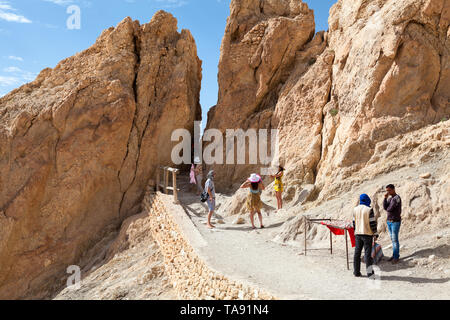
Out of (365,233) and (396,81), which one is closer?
(365,233)

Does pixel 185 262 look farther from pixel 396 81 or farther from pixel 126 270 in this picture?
pixel 396 81

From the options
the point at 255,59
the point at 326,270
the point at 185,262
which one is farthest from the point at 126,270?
the point at 255,59

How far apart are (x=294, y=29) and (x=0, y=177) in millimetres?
13962

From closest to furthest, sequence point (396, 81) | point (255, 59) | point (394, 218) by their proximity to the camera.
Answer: point (394, 218) → point (396, 81) → point (255, 59)

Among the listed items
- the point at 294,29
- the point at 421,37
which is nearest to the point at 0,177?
the point at 294,29

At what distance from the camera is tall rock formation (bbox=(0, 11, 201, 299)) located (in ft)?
43.8

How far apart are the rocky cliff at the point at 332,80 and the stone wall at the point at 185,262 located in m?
4.04

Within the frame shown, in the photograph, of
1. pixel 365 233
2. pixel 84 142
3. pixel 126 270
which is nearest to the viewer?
Answer: pixel 365 233

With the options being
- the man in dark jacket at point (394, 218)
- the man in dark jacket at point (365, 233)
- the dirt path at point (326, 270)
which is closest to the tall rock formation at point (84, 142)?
the dirt path at point (326, 270)

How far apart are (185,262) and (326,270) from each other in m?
3.55

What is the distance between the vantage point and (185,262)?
8.35m

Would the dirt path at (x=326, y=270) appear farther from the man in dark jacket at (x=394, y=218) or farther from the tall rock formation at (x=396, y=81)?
the tall rock formation at (x=396, y=81)

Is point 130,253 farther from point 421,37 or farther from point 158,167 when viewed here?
point 421,37

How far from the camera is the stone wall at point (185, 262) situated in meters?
5.98
